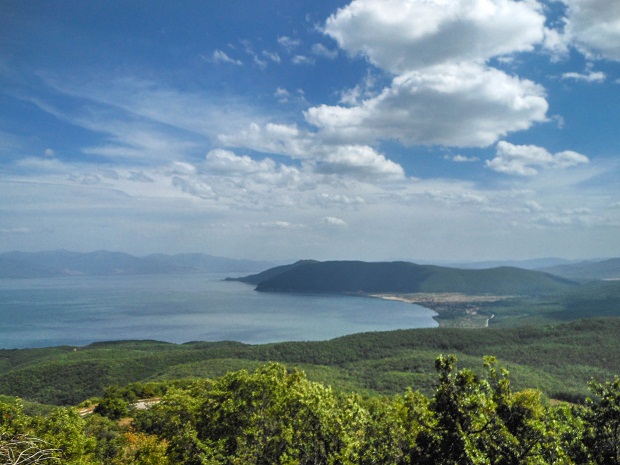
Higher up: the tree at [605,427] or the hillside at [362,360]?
the tree at [605,427]

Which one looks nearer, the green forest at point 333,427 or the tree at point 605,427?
the green forest at point 333,427

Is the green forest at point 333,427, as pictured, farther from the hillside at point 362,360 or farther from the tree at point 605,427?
the hillside at point 362,360

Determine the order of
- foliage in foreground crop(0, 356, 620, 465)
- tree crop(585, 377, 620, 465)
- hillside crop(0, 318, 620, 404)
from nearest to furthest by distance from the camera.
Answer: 1. foliage in foreground crop(0, 356, 620, 465)
2. tree crop(585, 377, 620, 465)
3. hillside crop(0, 318, 620, 404)

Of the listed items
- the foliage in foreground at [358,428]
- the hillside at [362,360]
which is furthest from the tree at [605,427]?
the hillside at [362,360]

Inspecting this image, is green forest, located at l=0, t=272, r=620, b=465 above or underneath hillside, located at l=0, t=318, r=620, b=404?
above

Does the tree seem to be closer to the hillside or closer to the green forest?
the green forest

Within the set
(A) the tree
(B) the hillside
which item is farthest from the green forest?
(B) the hillside

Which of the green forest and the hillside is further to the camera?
the hillside

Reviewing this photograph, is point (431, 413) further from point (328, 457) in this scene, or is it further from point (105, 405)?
point (105, 405)
